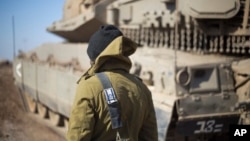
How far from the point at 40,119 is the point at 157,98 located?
6059 mm

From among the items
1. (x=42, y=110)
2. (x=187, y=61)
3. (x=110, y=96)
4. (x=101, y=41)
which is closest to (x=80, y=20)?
(x=42, y=110)

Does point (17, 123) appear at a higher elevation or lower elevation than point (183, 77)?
lower

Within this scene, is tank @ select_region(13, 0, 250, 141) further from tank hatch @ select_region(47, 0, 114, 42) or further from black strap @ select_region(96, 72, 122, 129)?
black strap @ select_region(96, 72, 122, 129)

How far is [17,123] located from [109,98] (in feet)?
25.7

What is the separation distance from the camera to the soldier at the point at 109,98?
2.17 metres

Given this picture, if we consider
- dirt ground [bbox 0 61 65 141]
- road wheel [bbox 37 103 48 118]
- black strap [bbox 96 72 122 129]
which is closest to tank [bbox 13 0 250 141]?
dirt ground [bbox 0 61 65 141]

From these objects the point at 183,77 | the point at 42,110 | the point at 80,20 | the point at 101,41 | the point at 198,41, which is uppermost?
the point at 101,41

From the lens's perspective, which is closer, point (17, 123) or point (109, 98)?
point (109, 98)

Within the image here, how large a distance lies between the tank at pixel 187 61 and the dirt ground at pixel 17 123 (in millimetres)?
769

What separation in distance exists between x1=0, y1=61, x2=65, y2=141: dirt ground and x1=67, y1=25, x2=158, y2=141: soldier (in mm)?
5016

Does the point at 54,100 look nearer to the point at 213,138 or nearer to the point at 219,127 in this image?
the point at 213,138

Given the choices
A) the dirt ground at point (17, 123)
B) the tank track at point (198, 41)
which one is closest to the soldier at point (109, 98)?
the tank track at point (198, 41)

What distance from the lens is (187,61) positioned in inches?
223

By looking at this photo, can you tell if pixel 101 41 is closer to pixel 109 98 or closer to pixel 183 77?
pixel 109 98
